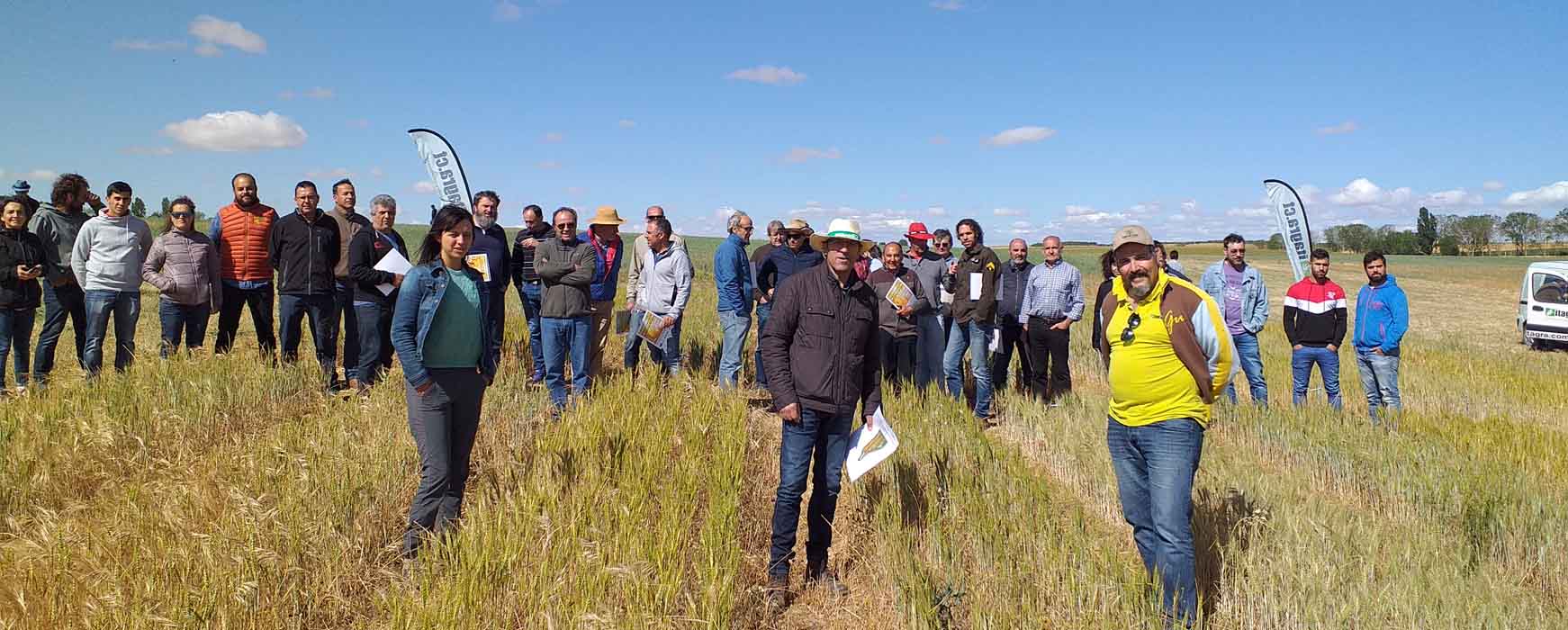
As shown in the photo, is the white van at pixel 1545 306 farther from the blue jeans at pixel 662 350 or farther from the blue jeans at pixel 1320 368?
the blue jeans at pixel 662 350

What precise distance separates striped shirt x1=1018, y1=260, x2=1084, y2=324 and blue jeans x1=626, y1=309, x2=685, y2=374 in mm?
3514

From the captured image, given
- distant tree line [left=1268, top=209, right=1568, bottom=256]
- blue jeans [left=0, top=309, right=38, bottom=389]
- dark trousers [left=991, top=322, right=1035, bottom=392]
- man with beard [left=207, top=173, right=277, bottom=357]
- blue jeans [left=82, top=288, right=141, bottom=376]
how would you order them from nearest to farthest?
blue jeans [left=0, top=309, right=38, bottom=389] → blue jeans [left=82, top=288, right=141, bottom=376] → man with beard [left=207, top=173, right=277, bottom=357] → dark trousers [left=991, top=322, right=1035, bottom=392] → distant tree line [left=1268, top=209, right=1568, bottom=256]

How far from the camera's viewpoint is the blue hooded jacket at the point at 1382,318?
697 cm

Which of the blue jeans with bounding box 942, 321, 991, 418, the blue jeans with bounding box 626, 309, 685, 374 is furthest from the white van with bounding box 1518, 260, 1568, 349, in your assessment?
the blue jeans with bounding box 626, 309, 685, 374

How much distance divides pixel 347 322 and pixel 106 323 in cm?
187

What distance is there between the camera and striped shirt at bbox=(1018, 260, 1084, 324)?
24.4 feet

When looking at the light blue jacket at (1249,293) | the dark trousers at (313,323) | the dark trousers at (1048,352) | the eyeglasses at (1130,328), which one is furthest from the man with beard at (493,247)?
the light blue jacket at (1249,293)

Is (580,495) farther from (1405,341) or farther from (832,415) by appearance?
(1405,341)

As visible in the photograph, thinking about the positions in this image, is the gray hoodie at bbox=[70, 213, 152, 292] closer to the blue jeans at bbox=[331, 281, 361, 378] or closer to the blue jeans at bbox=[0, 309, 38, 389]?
the blue jeans at bbox=[0, 309, 38, 389]

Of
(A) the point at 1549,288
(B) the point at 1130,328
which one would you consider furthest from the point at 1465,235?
(B) the point at 1130,328

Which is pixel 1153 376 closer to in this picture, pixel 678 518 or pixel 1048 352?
pixel 678 518

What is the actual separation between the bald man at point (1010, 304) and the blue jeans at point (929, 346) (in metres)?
0.67

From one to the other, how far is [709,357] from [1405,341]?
14.3 metres

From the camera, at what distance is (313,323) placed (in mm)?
6949
